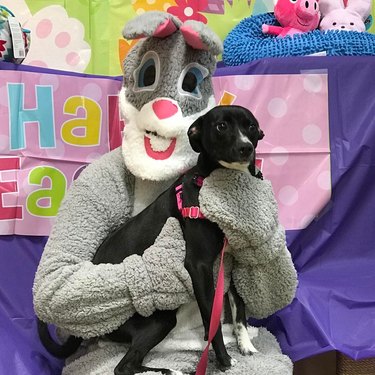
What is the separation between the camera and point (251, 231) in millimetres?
1021

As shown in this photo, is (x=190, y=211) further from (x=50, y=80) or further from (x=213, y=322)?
(x=50, y=80)

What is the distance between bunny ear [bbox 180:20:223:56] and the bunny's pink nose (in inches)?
5.2

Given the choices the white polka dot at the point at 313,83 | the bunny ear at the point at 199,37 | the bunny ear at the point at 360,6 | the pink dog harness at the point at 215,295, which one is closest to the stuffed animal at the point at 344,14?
the bunny ear at the point at 360,6

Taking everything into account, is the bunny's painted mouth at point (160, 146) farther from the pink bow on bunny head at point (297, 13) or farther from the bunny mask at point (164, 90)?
the pink bow on bunny head at point (297, 13)

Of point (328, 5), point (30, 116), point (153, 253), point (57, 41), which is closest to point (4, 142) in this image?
point (30, 116)

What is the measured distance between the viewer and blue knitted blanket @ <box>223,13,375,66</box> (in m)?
1.46

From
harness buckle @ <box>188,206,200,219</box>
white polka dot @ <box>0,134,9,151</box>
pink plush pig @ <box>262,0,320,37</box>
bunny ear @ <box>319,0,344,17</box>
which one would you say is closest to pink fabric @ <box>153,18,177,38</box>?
harness buckle @ <box>188,206,200,219</box>

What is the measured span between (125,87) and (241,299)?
0.51 metres

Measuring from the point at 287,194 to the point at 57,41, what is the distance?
78 cm

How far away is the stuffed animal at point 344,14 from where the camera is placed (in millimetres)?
1602

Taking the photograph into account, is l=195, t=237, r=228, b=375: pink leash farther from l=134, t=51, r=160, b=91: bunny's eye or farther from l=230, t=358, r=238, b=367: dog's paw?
l=134, t=51, r=160, b=91: bunny's eye

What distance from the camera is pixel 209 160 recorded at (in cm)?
105

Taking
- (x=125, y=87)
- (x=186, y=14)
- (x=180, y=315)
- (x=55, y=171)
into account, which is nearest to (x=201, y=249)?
(x=180, y=315)

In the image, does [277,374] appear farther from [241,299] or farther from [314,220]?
[314,220]
